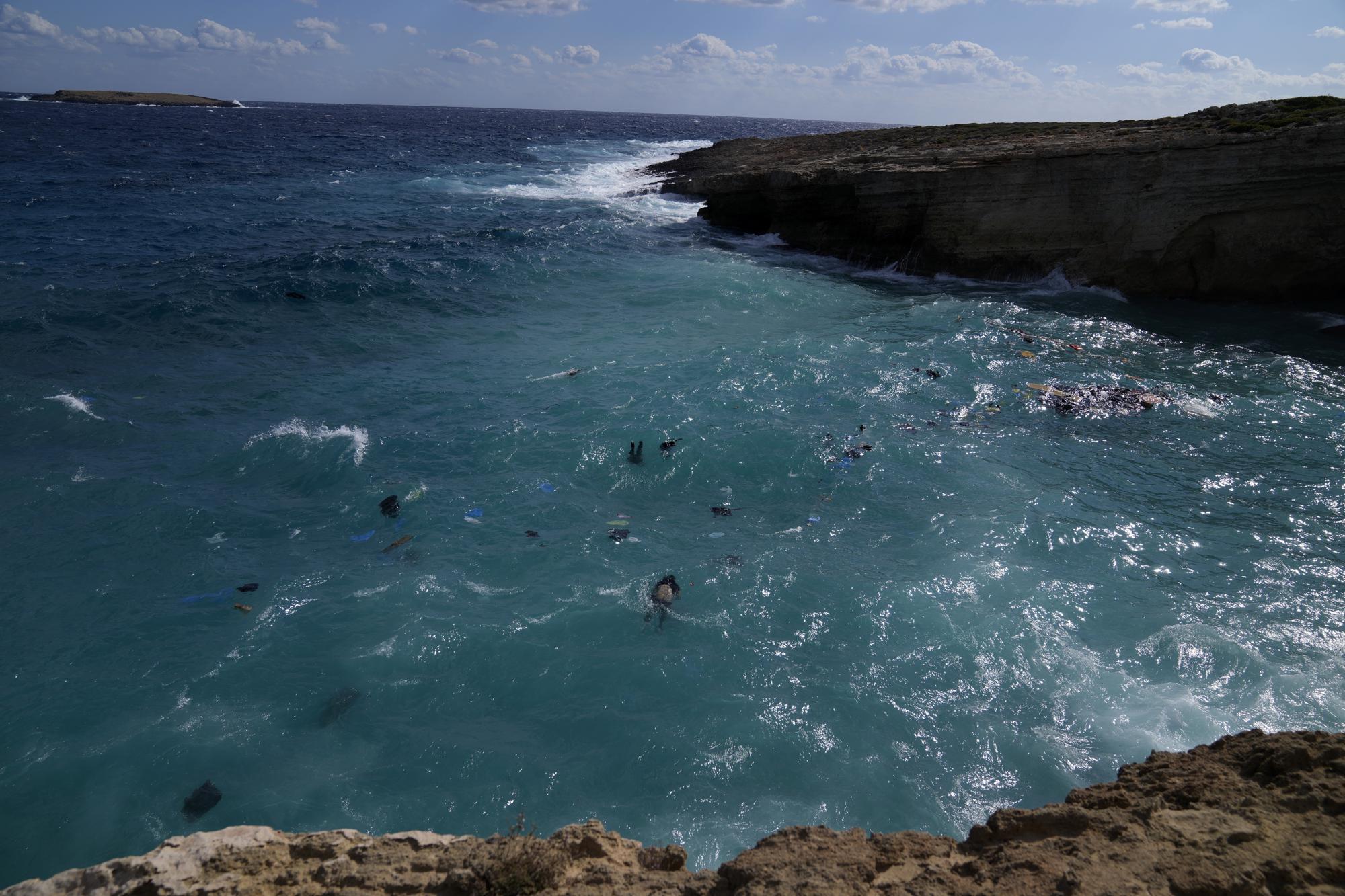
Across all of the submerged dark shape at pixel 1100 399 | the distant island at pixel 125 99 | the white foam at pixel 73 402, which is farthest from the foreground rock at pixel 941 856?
the distant island at pixel 125 99

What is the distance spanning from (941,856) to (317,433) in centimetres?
1206

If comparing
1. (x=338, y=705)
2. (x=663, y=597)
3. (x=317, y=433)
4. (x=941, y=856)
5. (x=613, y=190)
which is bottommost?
(x=338, y=705)

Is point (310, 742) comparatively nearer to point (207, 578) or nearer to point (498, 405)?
point (207, 578)

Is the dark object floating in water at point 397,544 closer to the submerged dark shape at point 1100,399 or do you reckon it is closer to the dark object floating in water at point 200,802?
the dark object floating in water at point 200,802

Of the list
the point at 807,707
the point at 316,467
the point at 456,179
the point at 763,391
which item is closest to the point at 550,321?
the point at 763,391

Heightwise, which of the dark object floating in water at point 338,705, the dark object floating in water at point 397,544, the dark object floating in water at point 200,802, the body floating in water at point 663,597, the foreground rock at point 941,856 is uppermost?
the foreground rock at point 941,856

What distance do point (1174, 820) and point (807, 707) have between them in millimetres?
3691

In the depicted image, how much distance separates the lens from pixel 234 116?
4109 inches

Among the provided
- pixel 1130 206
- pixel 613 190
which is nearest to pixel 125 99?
pixel 613 190

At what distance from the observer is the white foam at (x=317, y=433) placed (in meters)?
12.7

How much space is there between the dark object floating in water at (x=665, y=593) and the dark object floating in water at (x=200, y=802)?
4.73 meters

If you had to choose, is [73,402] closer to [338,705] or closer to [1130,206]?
[338,705]

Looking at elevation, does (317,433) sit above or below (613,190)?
below

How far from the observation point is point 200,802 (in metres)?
6.50
